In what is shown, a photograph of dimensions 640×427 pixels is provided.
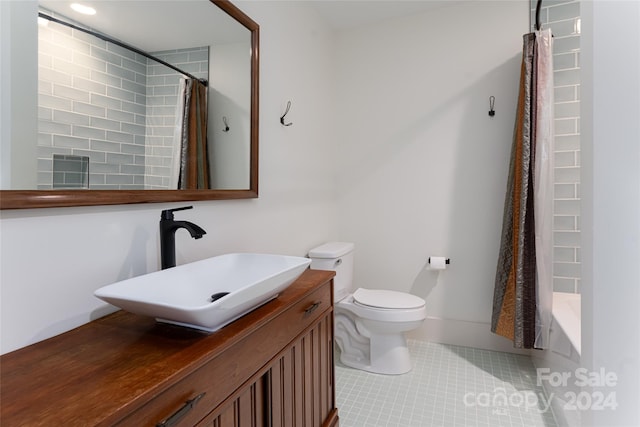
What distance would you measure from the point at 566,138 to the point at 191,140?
7.53ft

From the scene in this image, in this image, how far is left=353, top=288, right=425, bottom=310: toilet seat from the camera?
87.2 inches

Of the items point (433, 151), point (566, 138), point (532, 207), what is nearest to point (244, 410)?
point (532, 207)

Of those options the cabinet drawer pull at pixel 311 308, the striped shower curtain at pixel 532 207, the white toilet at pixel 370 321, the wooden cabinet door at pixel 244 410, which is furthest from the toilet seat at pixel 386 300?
the wooden cabinet door at pixel 244 410

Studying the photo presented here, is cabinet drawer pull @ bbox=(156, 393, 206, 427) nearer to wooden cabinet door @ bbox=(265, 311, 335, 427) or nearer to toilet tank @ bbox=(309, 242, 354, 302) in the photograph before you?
wooden cabinet door @ bbox=(265, 311, 335, 427)

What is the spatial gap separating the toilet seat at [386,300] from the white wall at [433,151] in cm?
45

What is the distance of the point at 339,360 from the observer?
8.14ft

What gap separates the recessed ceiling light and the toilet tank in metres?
1.68

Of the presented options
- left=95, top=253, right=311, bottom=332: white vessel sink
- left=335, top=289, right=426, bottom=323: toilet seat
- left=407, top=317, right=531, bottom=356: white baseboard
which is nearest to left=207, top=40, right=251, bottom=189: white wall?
left=95, top=253, right=311, bottom=332: white vessel sink

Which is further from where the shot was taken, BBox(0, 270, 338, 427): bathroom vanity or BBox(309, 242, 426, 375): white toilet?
BBox(309, 242, 426, 375): white toilet

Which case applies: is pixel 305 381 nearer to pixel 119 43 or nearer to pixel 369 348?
pixel 369 348

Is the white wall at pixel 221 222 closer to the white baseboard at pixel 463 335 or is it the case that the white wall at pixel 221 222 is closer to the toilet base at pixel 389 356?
the toilet base at pixel 389 356

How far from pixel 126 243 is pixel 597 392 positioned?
154cm

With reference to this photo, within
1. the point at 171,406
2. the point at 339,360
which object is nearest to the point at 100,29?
the point at 171,406

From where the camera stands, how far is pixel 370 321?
7.37ft
